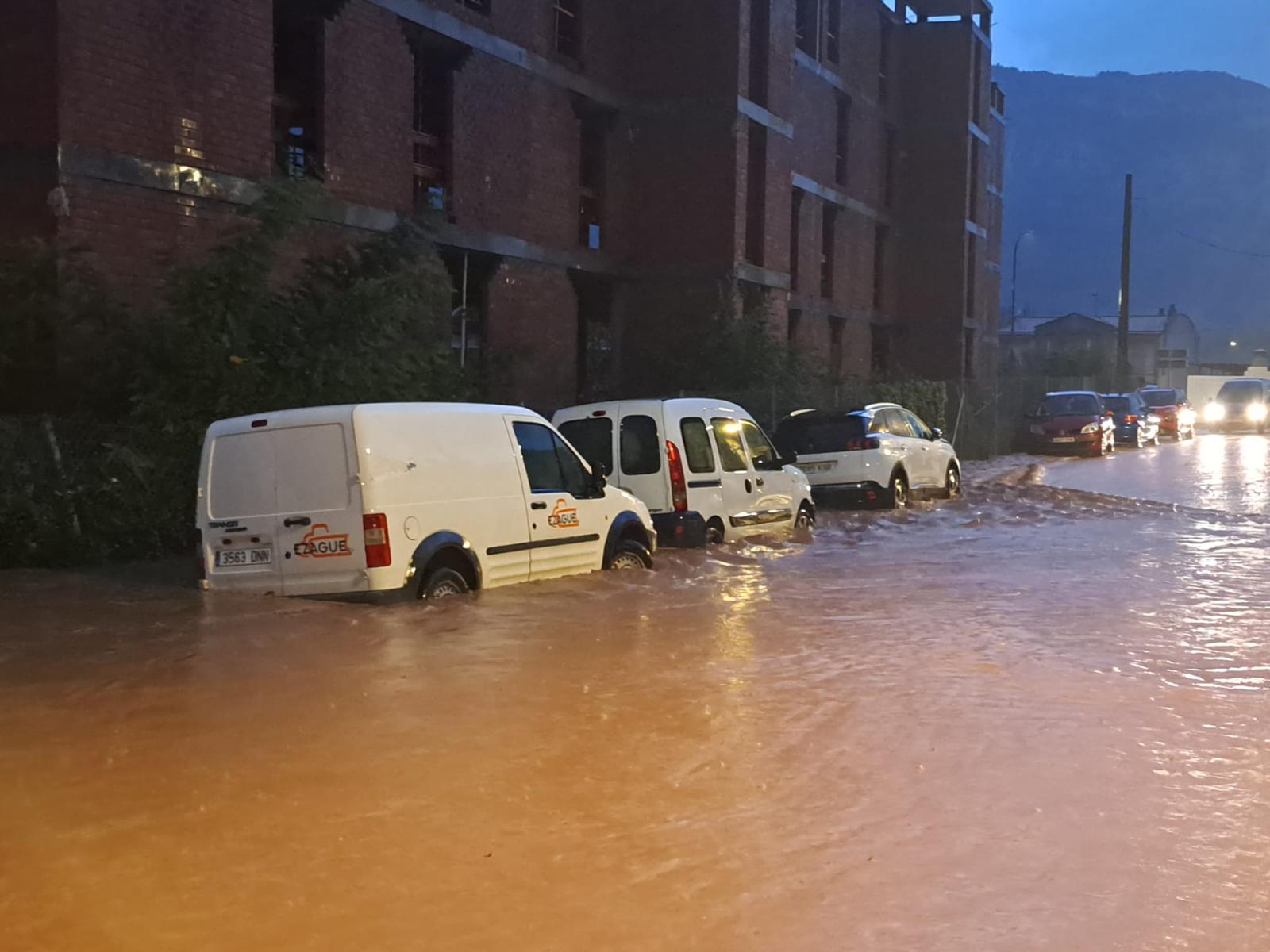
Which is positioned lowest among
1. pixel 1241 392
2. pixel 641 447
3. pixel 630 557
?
pixel 630 557

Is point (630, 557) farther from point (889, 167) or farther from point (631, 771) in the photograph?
point (889, 167)

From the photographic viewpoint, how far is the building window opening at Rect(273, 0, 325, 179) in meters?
18.4

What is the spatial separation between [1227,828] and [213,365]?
9.61 m

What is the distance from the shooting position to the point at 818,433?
1894 cm

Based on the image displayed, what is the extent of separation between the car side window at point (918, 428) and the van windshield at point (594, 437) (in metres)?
8.00

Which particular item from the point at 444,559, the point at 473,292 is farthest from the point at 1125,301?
the point at 444,559

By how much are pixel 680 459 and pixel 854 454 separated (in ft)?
19.4

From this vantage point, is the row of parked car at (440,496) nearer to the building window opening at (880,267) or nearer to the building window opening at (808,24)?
the building window opening at (808,24)

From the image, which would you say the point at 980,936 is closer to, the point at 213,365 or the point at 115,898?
the point at 115,898

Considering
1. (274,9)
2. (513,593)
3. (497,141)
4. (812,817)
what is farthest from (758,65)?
(812,817)

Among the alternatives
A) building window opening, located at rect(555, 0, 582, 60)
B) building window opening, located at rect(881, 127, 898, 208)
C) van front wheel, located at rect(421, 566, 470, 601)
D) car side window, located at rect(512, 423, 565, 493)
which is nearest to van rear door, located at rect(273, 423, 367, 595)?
van front wheel, located at rect(421, 566, 470, 601)

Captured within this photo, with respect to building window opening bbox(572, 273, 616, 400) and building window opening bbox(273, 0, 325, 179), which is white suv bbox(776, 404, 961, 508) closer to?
building window opening bbox(572, 273, 616, 400)

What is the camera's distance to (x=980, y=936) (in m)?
4.34

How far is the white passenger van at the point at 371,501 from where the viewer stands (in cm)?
916
